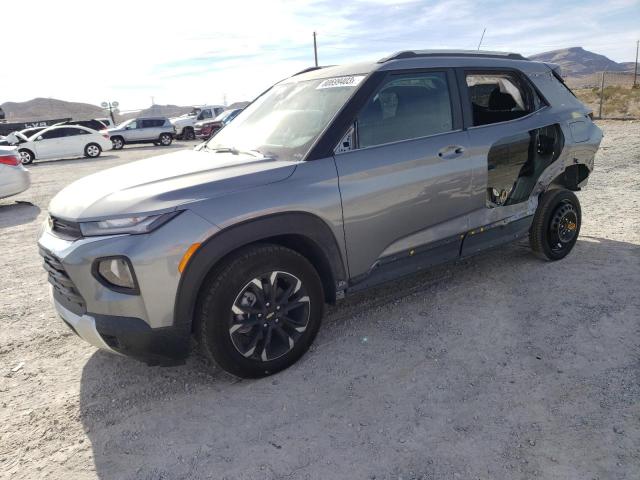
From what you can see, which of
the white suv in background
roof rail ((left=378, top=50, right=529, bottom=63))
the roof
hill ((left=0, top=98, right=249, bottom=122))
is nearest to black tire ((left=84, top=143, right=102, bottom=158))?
the white suv in background

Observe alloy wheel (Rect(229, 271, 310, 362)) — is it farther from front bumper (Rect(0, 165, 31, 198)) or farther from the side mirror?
front bumper (Rect(0, 165, 31, 198))

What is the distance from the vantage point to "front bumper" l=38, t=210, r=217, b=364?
100 inches

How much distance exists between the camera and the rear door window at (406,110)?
3.34 m

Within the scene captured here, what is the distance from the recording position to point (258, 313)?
293 cm

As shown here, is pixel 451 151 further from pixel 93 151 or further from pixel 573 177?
pixel 93 151

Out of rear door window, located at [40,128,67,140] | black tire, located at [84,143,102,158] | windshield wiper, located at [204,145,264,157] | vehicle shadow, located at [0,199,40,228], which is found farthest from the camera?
black tire, located at [84,143,102,158]

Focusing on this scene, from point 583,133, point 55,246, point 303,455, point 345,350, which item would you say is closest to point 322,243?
point 345,350

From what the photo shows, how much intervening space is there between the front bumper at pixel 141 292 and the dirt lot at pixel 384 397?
18.4 inches

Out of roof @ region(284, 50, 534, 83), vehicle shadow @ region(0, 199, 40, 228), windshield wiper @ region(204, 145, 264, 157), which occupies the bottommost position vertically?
vehicle shadow @ region(0, 199, 40, 228)

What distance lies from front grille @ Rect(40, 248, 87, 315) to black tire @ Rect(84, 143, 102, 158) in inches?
777

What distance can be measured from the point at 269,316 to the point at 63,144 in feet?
66.7

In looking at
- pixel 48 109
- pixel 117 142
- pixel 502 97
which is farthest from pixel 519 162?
pixel 48 109

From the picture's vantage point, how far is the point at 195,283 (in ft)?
8.73

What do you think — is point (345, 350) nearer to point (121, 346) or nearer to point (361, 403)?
point (361, 403)
